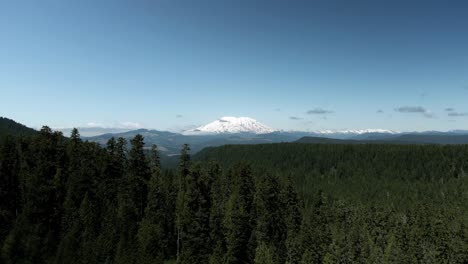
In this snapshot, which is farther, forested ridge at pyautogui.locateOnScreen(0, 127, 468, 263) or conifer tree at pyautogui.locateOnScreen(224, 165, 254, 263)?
conifer tree at pyautogui.locateOnScreen(224, 165, 254, 263)

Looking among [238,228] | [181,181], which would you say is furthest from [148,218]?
[238,228]

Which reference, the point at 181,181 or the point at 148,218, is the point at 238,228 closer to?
the point at 181,181

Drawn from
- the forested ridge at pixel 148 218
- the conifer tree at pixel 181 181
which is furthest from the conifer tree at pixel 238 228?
the conifer tree at pixel 181 181

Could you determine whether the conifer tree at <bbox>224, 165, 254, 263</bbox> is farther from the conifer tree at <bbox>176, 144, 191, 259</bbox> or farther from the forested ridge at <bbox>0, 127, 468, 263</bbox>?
the conifer tree at <bbox>176, 144, 191, 259</bbox>

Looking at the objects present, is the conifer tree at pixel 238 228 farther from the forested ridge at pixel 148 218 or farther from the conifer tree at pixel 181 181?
the conifer tree at pixel 181 181

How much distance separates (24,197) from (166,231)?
103 ft

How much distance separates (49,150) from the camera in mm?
71750

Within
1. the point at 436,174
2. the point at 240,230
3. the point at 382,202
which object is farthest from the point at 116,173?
the point at 436,174

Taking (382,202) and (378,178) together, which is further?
(378,178)

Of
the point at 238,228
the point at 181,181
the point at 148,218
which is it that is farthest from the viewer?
the point at 181,181

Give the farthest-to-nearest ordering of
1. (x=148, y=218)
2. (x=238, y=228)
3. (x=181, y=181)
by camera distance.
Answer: (x=181, y=181)
(x=148, y=218)
(x=238, y=228)

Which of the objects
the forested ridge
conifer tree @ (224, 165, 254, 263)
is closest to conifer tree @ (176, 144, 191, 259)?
the forested ridge

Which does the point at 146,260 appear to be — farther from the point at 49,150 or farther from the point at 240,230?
the point at 49,150

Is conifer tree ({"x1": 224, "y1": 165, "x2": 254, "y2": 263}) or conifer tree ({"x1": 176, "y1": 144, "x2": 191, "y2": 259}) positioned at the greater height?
conifer tree ({"x1": 176, "y1": 144, "x2": 191, "y2": 259})
